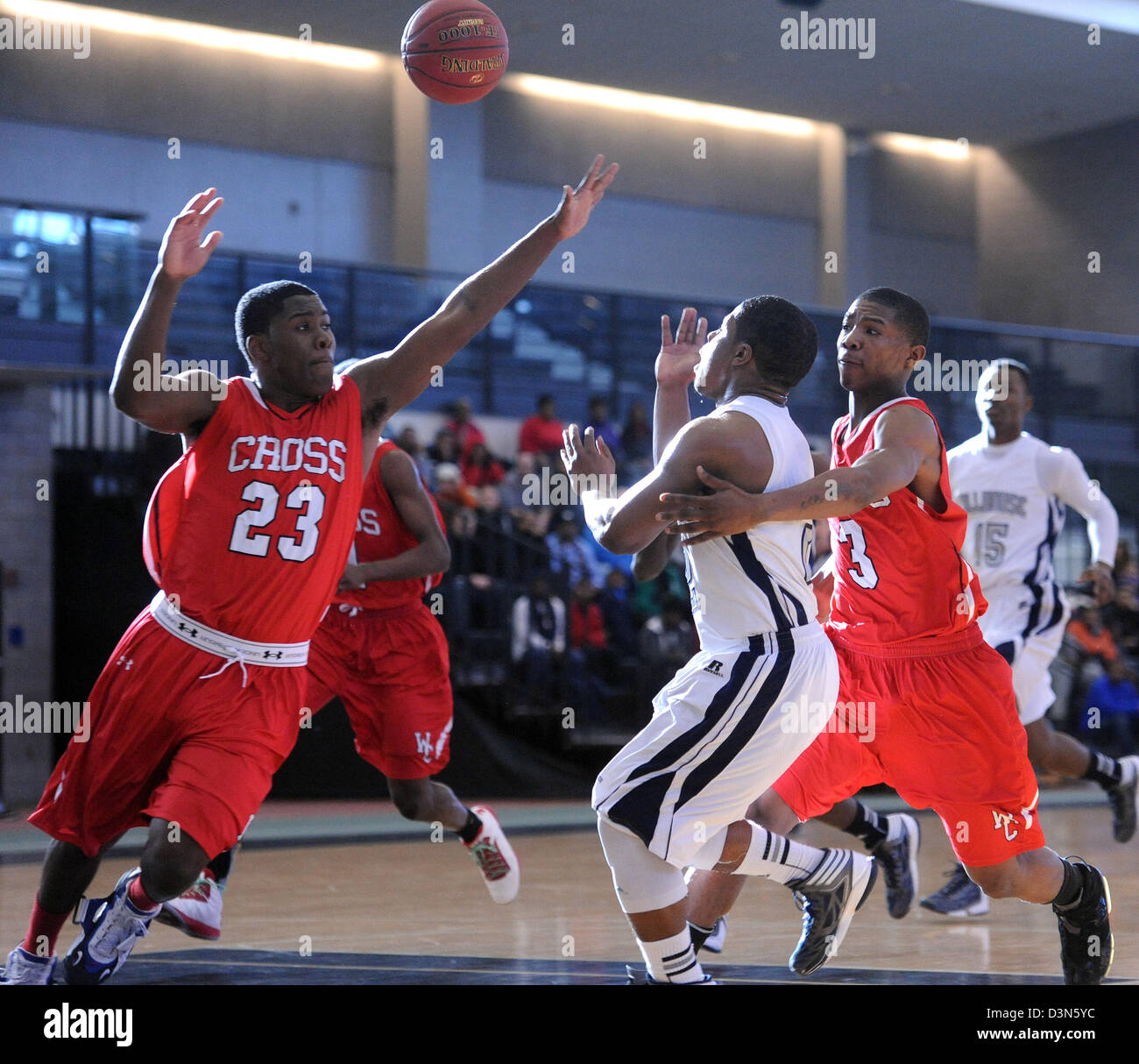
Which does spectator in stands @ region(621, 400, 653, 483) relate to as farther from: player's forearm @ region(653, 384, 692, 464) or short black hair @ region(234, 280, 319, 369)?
short black hair @ region(234, 280, 319, 369)

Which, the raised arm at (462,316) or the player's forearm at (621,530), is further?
the raised arm at (462,316)

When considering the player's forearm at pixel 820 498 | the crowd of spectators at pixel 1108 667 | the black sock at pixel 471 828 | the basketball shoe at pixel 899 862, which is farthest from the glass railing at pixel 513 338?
the player's forearm at pixel 820 498

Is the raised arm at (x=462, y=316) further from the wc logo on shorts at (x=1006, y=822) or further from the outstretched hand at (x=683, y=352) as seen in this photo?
the wc logo on shorts at (x=1006, y=822)

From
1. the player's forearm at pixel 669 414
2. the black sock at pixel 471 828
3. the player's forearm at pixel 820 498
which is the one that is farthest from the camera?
the black sock at pixel 471 828

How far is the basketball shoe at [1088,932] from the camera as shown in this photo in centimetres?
421

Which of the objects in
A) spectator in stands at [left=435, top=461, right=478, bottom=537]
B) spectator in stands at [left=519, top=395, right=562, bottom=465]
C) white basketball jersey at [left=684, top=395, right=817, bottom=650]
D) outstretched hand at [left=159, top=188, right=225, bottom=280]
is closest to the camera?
outstretched hand at [left=159, top=188, right=225, bottom=280]

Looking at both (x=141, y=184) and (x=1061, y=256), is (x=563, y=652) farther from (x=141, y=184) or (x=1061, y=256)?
(x=1061, y=256)

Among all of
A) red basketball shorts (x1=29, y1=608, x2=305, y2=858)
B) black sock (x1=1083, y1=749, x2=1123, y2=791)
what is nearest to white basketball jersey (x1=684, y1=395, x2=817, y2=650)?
red basketball shorts (x1=29, y1=608, x2=305, y2=858)

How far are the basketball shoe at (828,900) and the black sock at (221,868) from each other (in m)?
1.89

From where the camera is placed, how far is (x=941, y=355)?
17.0 m

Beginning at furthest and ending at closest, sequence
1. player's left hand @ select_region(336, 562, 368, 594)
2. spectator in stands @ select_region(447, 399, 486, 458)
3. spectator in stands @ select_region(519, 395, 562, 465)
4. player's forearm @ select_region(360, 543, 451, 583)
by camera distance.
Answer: spectator in stands @ select_region(519, 395, 562, 465) → spectator in stands @ select_region(447, 399, 486, 458) → player's forearm @ select_region(360, 543, 451, 583) → player's left hand @ select_region(336, 562, 368, 594)

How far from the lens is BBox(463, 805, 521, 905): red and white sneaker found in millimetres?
5656

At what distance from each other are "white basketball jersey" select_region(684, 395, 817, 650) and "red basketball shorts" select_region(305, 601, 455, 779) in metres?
1.90
